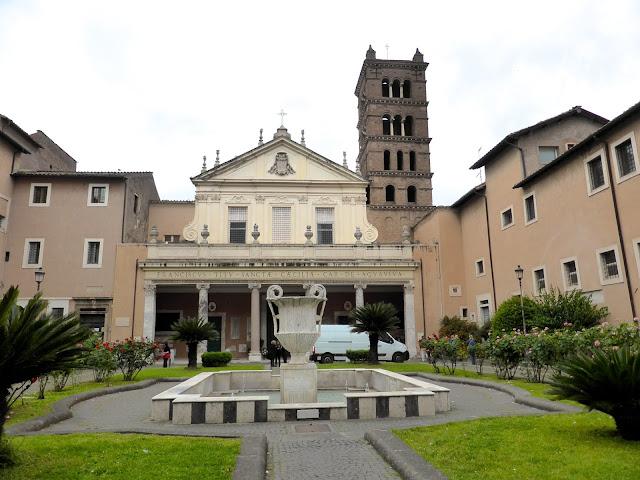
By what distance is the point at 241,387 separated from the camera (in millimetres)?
13805

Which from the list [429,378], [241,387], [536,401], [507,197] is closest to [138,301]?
[241,387]

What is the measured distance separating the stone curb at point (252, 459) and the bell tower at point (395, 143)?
114 feet

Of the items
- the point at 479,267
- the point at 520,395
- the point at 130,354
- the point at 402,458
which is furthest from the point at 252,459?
the point at 479,267

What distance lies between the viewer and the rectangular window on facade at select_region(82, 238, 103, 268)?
28156mm

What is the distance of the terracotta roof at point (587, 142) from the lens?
16.3 meters

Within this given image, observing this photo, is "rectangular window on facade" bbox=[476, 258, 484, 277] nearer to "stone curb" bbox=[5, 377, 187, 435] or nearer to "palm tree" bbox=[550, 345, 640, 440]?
"stone curb" bbox=[5, 377, 187, 435]

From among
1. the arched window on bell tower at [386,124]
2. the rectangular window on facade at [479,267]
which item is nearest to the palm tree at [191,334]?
the rectangular window on facade at [479,267]

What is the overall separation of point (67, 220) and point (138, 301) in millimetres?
6348

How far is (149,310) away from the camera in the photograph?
27578 millimetres

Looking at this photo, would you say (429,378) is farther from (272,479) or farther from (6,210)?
(6,210)

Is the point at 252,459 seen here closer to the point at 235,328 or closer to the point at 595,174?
the point at 595,174

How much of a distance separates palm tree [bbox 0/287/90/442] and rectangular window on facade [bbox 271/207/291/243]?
25.8 meters

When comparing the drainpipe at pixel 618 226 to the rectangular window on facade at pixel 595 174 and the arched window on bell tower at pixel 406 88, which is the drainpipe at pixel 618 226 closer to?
the rectangular window on facade at pixel 595 174

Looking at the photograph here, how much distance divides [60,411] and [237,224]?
75.3 ft
